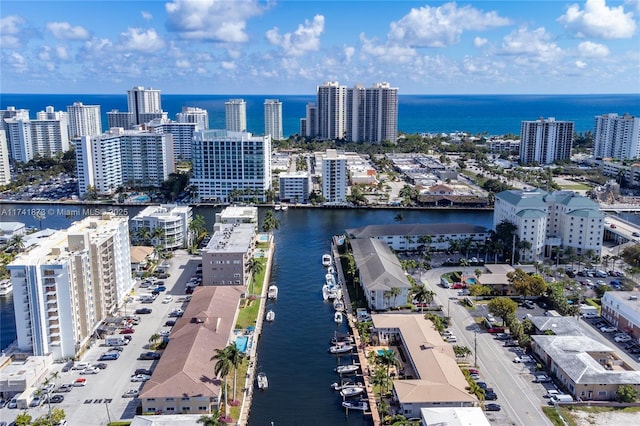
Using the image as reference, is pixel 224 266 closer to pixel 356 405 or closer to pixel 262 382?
pixel 262 382

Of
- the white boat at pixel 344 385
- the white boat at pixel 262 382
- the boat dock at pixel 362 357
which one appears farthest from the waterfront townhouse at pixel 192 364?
the boat dock at pixel 362 357

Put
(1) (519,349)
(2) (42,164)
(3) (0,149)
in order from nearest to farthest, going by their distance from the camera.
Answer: (1) (519,349) < (3) (0,149) < (2) (42,164)

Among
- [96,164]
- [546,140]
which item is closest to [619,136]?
[546,140]

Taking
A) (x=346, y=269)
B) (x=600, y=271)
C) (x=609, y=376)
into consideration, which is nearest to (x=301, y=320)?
(x=346, y=269)

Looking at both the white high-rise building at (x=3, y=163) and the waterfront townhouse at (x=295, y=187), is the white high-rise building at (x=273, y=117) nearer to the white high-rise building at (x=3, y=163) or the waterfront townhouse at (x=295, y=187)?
the white high-rise building at (x=3, y=163)

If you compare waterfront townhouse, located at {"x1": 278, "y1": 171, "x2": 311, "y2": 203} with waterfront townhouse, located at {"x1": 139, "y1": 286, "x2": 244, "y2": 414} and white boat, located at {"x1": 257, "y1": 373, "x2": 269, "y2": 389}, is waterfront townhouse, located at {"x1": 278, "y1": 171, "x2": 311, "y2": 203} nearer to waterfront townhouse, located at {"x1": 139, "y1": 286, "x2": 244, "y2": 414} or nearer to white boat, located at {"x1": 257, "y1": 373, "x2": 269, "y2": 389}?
waterfront townhouse, located at {"x1": 139, "y1": 286, "x2": 244, "y2": 414}

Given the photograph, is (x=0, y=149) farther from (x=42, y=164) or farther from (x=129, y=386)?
(x=129, y=386)

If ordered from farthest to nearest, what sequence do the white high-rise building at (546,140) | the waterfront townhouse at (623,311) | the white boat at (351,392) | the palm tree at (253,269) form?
1. the white high-rise building at (546,140)
2. the palm tree at (253,269)
3. the waterfront townhouse at (623,311)
4. the white boat at (351,392)
